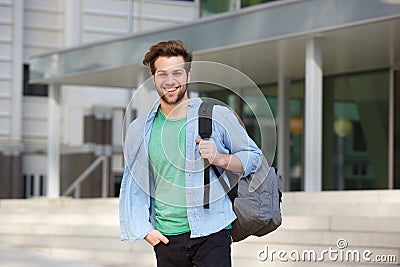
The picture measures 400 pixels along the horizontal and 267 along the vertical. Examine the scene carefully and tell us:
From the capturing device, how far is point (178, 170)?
170 inches

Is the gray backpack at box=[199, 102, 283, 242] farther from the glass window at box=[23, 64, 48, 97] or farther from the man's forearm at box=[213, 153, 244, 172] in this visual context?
the glass window at box=[23, 64, 48, 97]

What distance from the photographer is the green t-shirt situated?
170 inches

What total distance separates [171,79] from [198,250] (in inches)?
29.8

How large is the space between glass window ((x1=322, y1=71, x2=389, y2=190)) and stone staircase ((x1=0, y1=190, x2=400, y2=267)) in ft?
14.7

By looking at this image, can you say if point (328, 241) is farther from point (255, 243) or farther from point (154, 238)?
point (154, 238)

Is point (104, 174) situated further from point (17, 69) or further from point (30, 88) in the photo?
point (17, 69)

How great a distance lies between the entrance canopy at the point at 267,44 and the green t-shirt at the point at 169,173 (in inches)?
325

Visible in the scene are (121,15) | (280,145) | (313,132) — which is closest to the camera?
(313,132)

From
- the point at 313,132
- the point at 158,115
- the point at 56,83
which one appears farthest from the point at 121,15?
the point at 158,115

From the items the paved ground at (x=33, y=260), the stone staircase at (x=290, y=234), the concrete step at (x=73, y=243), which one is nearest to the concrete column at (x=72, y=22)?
the stone staircase at (x=290, y=234)

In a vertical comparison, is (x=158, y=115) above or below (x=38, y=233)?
above

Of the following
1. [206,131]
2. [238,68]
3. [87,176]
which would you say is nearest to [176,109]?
[206,131]

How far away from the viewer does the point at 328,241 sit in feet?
34.8

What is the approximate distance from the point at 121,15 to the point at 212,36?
13.2 m
